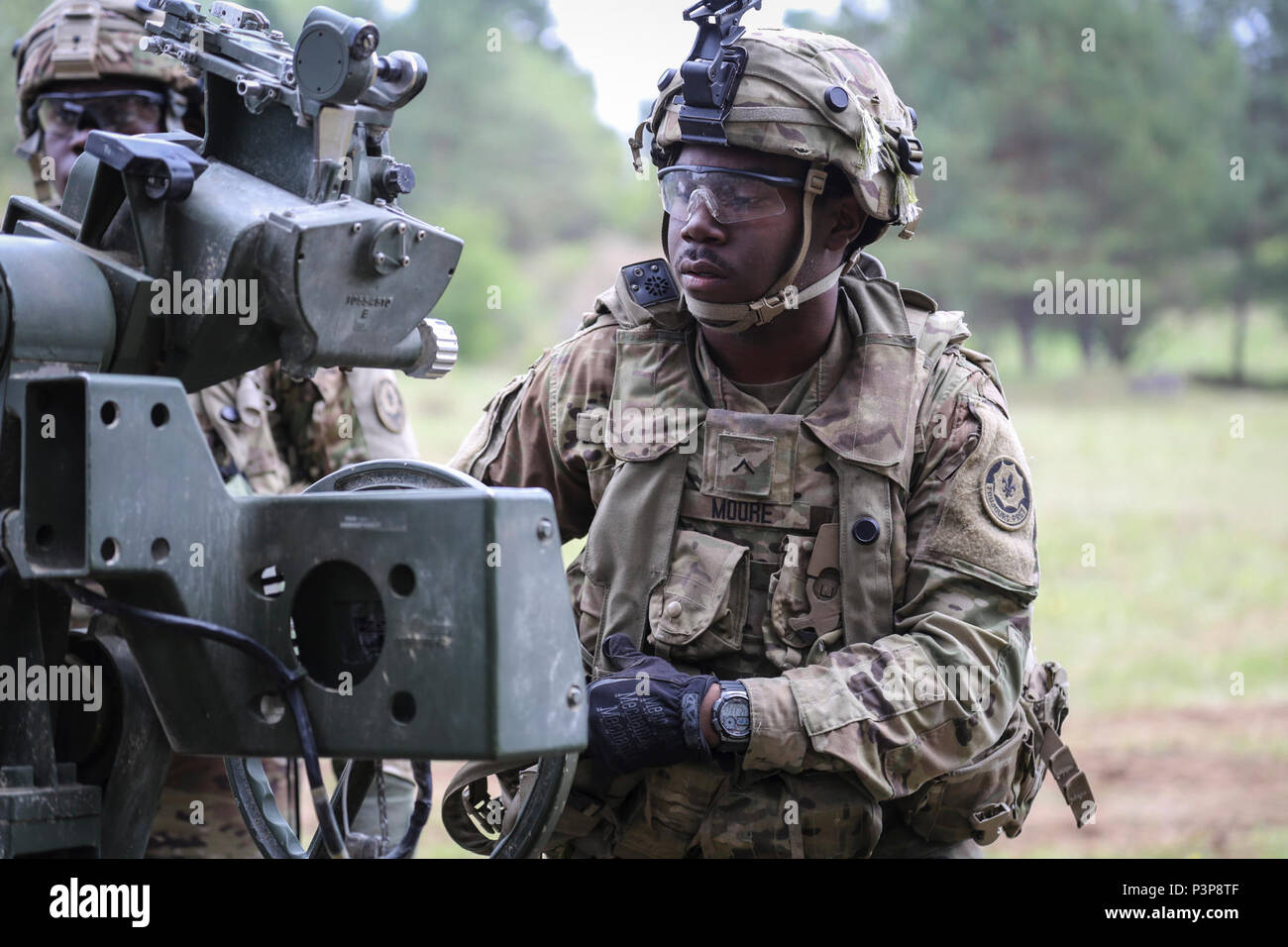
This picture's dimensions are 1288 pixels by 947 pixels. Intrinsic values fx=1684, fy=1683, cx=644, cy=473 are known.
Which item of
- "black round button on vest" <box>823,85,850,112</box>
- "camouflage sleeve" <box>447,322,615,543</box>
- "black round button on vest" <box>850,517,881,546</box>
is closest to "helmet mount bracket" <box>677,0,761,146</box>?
"black round button on vest" <box>823,85,850,112</box>

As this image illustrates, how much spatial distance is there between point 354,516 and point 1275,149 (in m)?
28.2

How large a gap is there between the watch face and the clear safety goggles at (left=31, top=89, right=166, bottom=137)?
108 inches

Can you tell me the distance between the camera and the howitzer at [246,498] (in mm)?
2396

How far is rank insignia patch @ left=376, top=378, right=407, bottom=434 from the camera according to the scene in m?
5.27

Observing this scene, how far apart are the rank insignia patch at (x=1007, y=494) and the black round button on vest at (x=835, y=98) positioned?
879 mm

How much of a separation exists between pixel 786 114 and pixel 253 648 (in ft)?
6.23

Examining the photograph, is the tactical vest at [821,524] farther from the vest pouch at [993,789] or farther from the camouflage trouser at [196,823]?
the camouflage trouser at [196,823]

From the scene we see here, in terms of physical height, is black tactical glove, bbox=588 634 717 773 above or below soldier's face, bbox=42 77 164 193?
below

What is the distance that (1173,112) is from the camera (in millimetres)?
28094

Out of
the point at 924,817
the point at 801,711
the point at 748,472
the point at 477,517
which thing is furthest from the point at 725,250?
the point at 477,517

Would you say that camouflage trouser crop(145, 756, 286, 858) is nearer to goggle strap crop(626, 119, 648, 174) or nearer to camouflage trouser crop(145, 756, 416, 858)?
camouflage trouser crop(145, 756, 416, 858)

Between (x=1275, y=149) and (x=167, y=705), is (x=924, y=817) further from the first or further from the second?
(x=1275, y=149)

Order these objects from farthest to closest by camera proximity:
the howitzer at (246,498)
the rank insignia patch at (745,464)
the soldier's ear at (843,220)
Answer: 1. the soldier's ear at (843,220)
2. the rank insignia patch at (745,464)
3. the howitzer at (246,498)

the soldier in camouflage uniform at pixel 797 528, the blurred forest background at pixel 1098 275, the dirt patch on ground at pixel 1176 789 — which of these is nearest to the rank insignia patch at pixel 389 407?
the soldier in camouflage uniform at pixel 797 528
